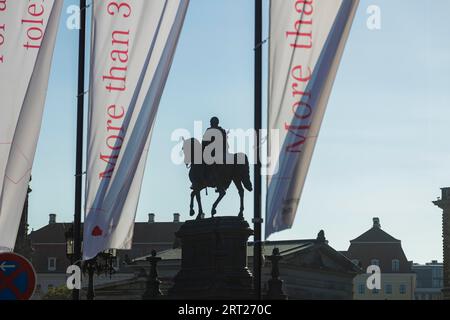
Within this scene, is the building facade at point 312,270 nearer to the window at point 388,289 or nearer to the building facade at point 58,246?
the building facade at point 58,246

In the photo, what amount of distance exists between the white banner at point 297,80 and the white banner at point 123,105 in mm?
3404

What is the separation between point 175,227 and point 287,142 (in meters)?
131

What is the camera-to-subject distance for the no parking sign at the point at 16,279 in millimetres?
18094

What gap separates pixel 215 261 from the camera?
110 feet

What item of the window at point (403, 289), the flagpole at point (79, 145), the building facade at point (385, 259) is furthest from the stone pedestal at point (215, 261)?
the window at point (403, 289)

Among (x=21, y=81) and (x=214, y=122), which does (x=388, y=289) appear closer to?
A: (x=214, y=122)

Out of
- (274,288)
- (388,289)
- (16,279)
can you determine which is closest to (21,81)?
(16,279)

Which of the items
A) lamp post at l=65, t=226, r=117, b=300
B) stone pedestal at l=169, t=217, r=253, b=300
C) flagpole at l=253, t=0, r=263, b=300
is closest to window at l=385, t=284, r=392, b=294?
lamp post at l=65, t=226, r=117, b=300

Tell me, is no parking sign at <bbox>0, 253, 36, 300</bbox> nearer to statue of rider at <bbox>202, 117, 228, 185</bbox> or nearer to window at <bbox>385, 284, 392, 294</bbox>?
statue of rider at <bbox>202, 117, 228, 185</bbox>

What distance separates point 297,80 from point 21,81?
23.6ft

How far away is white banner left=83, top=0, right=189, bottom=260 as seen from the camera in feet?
73.4
